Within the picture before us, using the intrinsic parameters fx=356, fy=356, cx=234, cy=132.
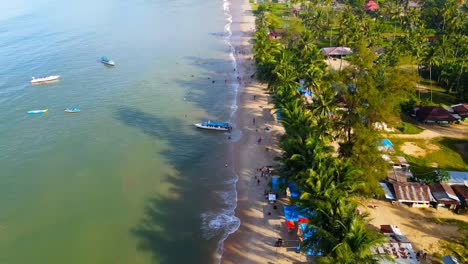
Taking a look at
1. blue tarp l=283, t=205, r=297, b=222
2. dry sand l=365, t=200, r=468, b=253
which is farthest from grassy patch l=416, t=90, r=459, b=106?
blue tarp l=283, t=205, r=297, b=222

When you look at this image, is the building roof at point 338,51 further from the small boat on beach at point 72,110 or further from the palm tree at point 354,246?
the palm tree at point 354,246

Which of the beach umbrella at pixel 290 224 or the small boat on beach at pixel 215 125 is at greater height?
the small boat on beach at pixel 215 125

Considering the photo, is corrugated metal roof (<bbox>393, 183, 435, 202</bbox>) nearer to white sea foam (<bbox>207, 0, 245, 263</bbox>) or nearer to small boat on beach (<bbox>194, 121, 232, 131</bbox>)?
white sea foam (<bbox>207, 0, 245, 263</bbox>)

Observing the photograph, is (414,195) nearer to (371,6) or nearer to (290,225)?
(290,225)

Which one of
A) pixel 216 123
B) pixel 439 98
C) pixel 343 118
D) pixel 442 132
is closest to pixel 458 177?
pixel 442 132

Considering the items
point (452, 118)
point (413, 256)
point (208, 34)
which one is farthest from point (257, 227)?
point (208, 34)

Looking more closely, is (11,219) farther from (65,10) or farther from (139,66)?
(65,10)

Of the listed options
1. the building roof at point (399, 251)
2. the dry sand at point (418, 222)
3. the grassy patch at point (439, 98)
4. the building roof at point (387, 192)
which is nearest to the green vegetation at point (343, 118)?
the grassy patch at point (439, 98)
